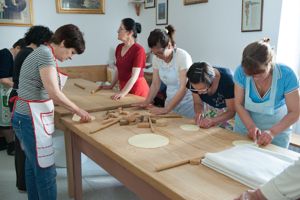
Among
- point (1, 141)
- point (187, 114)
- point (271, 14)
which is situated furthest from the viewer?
point (1, 141)

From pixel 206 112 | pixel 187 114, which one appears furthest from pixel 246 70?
pixel 187 114

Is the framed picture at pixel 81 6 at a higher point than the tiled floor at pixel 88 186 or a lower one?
higher

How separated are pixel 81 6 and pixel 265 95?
300 centimetres

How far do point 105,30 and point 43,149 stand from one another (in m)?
2.70

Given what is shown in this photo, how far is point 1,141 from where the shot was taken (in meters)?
3.14

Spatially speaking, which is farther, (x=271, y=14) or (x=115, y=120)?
(x=271, y=14)

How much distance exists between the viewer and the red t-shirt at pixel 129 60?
2.37 metres

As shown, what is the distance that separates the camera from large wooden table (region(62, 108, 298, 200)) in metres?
0.95

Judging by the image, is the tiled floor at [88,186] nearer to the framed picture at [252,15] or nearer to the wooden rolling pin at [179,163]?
the wooden rolling pin at [179,163]

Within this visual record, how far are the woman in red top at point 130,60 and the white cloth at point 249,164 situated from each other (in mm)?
1280

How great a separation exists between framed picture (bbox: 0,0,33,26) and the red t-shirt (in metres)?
1.63

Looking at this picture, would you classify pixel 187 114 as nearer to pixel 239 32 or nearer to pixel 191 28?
pixel 239 32

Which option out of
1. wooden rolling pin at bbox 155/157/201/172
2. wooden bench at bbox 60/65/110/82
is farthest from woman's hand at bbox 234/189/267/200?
wooden bench at bbox 60/65/110/82

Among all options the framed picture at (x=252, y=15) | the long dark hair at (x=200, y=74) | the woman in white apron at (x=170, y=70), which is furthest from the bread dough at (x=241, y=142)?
the framed picture at (x=252, y=15)
